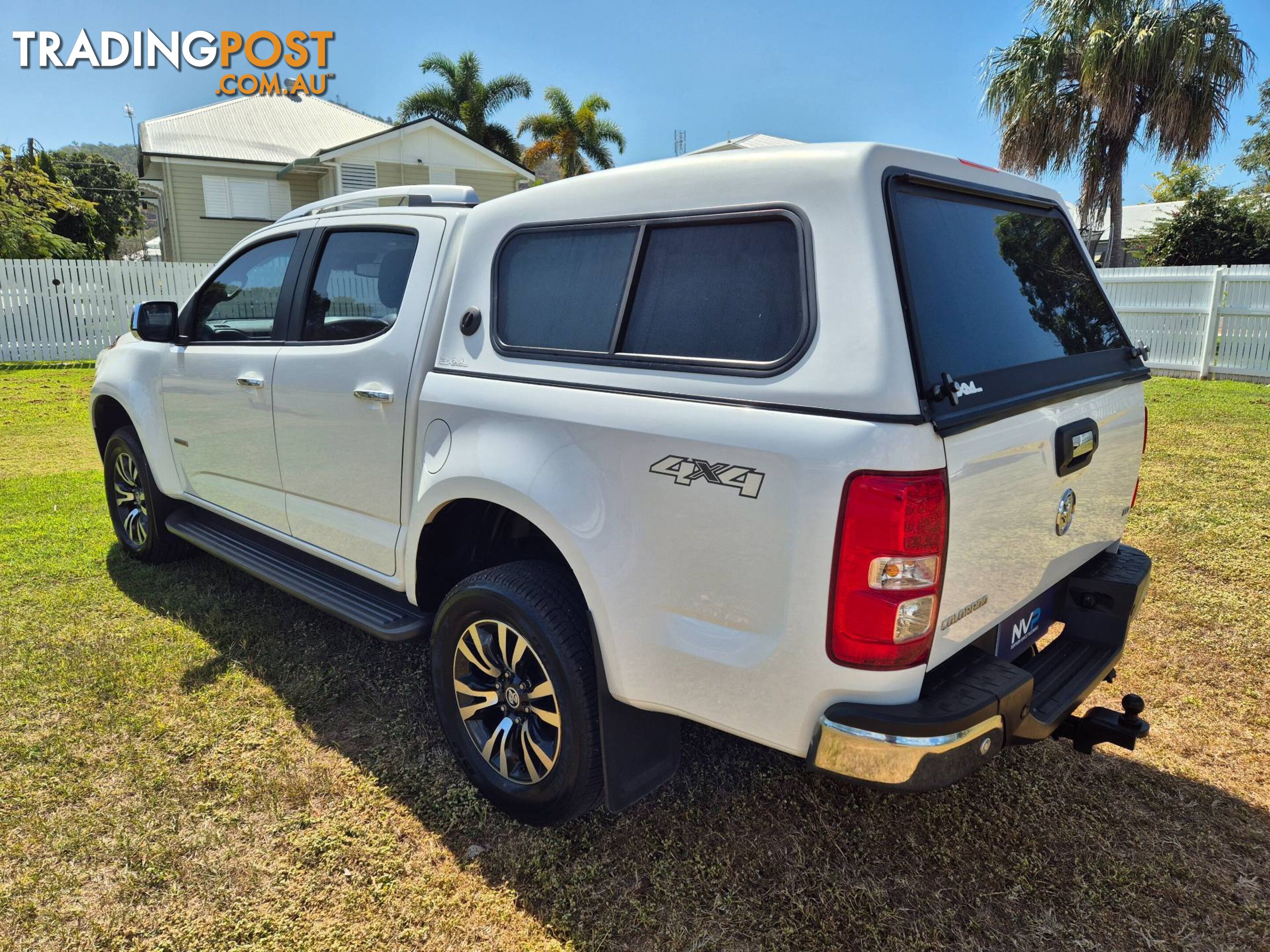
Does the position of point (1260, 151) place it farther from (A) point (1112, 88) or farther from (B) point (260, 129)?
(B) point (260, 129)

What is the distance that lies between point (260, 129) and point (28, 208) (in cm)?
737

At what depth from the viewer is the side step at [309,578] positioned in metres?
3.20

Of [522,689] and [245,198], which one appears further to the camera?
[245,198]

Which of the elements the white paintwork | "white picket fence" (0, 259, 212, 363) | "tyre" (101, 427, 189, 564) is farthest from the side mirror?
"white picket fence" (0, 259, 212, 363)

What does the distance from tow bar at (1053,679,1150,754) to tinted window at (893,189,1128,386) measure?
1073 mm

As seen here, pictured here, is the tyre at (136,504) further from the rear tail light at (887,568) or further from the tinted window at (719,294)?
the rear tail light at (887,568)

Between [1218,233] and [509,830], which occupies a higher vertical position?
[1218,233]

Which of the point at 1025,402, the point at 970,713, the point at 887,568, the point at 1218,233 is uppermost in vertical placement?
the point at 1218,233

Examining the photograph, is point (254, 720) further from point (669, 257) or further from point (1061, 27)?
point (1061, 27)

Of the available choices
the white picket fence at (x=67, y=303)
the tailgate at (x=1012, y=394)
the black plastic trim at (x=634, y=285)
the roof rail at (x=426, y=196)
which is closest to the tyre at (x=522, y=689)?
the black plastic trim at (x=634, y=285)

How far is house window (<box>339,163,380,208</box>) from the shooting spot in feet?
76.8

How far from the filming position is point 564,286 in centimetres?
270

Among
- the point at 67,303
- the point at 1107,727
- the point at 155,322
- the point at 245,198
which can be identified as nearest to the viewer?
the point at 1107,727

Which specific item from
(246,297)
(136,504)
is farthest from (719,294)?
Answer: (136,504)
